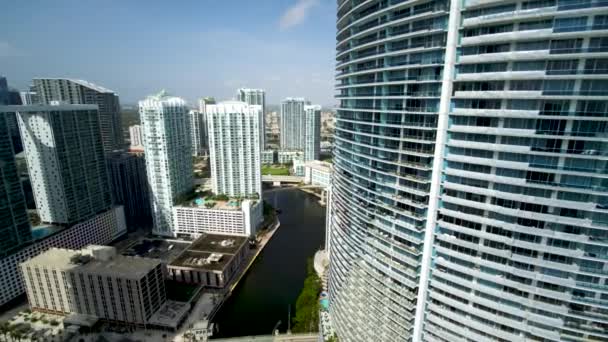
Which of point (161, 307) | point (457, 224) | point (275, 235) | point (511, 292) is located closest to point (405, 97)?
point (457, 224)

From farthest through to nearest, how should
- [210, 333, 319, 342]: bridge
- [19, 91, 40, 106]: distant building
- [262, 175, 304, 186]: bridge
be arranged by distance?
[262, 175, 304, 186]: bridge < [19, 91, 40, 106]: distant building < [210, 333, 319, 342]: bridge

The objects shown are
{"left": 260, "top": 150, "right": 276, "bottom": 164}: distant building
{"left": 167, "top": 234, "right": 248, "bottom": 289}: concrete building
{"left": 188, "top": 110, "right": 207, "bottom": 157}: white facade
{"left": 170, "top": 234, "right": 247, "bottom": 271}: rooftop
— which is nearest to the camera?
{"left": 167, "top": 234, "right": 248, "bottom": 289}: concrete building

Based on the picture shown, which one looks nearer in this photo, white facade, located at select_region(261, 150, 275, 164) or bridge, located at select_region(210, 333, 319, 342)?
bridge, located at select_region(210, 333, 319, 342)

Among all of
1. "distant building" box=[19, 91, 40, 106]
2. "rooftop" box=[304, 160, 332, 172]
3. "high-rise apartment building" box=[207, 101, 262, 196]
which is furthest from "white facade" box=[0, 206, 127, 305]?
"distant building" box=[19, 91, 40, 106]

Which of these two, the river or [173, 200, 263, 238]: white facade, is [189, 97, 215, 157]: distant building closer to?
the river

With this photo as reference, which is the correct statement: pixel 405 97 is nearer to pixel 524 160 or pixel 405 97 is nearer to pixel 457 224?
pixel 524 160

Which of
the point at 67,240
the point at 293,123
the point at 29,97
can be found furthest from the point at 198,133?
the point at 67,240

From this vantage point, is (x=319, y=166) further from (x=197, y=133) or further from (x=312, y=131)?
(x=197, y=133)
